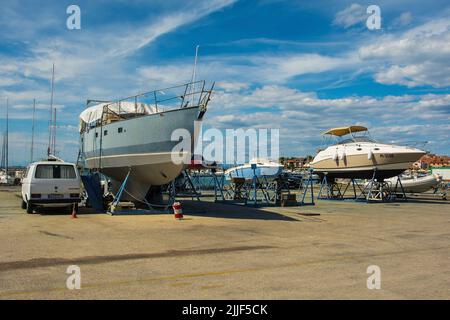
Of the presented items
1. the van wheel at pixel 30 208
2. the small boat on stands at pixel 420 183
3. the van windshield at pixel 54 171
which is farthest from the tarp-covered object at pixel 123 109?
the small boat on stands at pixel 420 183

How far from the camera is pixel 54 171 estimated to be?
1576cm

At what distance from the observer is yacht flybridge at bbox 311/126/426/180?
958 inches

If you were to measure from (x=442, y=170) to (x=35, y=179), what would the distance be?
6053 cm

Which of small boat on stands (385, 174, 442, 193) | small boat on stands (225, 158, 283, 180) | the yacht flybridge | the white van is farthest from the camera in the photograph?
small boat on stands (225, 158, 283, 180)

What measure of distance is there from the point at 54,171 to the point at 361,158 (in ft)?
56.7

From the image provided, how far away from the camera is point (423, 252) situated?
30.2ft

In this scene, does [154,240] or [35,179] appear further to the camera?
[35,179]

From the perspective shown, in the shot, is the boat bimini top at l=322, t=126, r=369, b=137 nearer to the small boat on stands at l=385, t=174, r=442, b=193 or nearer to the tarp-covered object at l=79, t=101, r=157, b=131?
the small boat on stands at l=385, t=174, r=442, b=193

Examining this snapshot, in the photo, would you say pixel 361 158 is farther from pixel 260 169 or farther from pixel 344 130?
pixel 260 169

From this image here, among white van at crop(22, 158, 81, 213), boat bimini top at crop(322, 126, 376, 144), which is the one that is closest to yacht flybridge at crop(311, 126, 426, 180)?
boat bimini top at crop(322, 126, 376, 144)

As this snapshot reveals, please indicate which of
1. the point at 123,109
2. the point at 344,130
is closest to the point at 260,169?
the point at 344,130

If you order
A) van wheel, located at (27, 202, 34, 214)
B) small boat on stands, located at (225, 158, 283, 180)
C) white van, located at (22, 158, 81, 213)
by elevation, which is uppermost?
small boat on stands, located at (225, 158, 283, 180)
